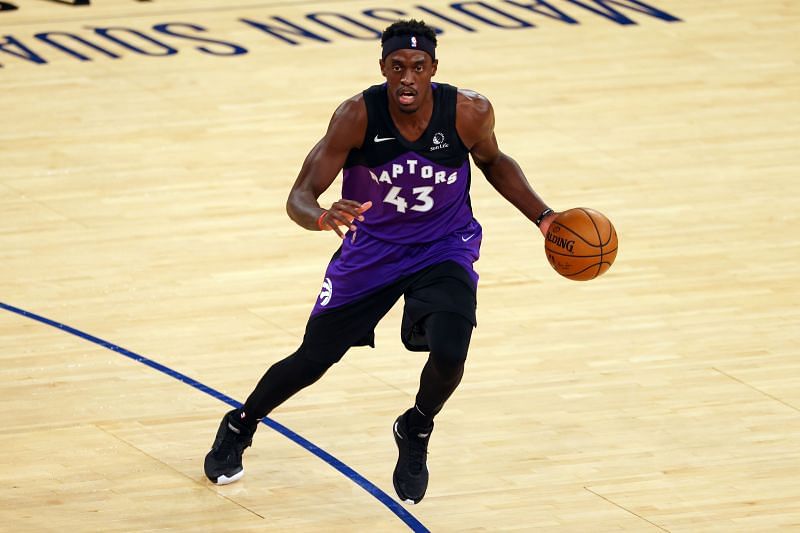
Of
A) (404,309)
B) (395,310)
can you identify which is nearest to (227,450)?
(404,309)

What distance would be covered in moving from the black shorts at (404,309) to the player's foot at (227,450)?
60 centimetres

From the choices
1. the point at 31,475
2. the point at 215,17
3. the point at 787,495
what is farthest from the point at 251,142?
the point at 787,495

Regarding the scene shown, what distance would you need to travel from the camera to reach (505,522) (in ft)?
22.7

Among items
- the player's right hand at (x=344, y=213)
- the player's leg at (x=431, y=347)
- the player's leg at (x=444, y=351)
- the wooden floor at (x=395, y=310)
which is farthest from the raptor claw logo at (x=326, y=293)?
the wooden floor at (x=395, y=310)

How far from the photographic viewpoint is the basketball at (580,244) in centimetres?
700

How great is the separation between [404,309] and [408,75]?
100 centimetres

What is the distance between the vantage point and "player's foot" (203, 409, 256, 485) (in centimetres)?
720

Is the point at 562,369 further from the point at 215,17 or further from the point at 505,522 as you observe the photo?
the point at 215,17

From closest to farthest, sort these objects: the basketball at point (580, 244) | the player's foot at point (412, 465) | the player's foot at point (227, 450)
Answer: the player's foot at point (412, 465)
the basketball at point (580, 244)
the player's foot at point (227, 450)

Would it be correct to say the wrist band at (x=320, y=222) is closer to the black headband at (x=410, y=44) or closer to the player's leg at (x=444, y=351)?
the player's leg at (x=444, y=351)

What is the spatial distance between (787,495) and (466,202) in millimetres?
1952

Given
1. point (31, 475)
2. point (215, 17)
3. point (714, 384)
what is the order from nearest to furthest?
point (31, 475) → point (714, 384) → point (215, 17)

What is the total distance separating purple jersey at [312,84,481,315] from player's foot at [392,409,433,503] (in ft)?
2.21

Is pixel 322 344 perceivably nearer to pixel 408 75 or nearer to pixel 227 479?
pixel 227 479
